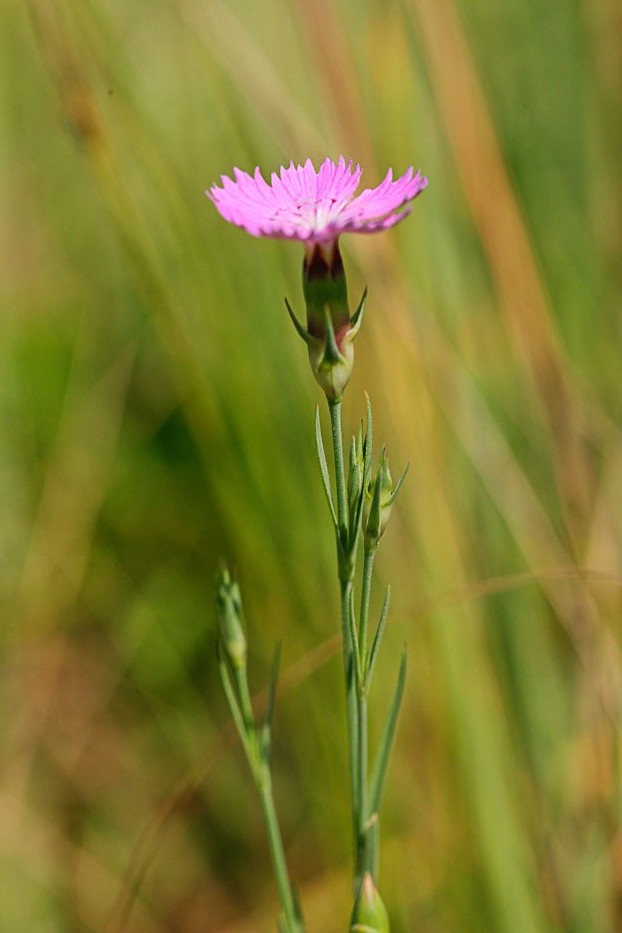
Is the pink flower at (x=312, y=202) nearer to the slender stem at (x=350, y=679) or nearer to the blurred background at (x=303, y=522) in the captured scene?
the slender stem at (x=350, y=679)

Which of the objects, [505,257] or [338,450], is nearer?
[338,450]

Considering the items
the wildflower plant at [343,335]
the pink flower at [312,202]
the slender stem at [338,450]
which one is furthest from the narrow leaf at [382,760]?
the pink flower at [312,202]

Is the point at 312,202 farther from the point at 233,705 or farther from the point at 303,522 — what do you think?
the point at 303,522

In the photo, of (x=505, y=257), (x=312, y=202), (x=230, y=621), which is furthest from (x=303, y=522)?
(x=312, y=202)

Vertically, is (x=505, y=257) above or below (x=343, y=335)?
above

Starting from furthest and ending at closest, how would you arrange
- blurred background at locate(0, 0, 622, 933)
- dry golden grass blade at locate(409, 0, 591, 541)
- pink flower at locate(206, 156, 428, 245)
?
dry golden grass blade at locate(409, 0, 591, 541), blurred background at locate(0, 0, 622, 933), pink flower at locate(206, 156, 428, 245)

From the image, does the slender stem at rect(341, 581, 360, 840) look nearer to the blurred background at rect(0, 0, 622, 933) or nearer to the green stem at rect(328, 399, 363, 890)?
the green stem at rect(328, 399, 363, 890)

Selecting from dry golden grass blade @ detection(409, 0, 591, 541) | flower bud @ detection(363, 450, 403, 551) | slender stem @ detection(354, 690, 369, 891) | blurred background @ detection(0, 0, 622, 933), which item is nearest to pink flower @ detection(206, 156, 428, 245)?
flower bud @ detection(363, 450, 403, 551)
